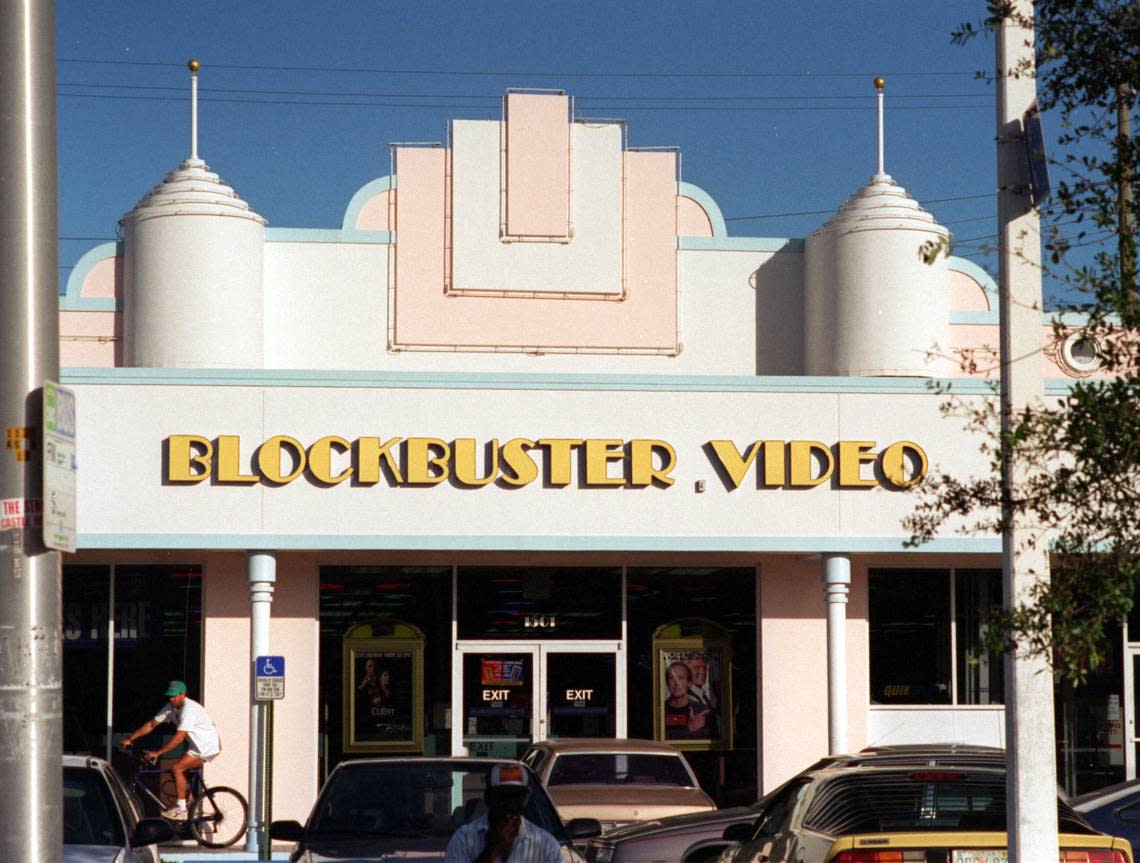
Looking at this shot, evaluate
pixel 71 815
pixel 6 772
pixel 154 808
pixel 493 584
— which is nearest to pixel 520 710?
pixel 493 584

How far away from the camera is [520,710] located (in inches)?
888

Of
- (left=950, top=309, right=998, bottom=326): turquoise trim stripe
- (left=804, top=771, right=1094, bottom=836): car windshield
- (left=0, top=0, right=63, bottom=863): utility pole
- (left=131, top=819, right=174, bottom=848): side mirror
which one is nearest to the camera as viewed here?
(left=0, top=0, right=63, bottom=863): utility pole

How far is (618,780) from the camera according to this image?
16.7 meters

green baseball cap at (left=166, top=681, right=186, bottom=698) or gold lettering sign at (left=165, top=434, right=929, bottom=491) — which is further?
gold lettering sign at (left=165, top=434, right=929, bottom=491)

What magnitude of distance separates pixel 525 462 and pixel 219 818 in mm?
5487

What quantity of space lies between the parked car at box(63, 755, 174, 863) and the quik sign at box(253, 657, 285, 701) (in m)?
7.91

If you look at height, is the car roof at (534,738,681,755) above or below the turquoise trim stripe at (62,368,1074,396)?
below

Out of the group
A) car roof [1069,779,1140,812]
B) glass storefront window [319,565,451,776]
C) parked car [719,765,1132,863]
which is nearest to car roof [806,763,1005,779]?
parked car [719,765,1132,863]

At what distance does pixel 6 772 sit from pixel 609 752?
11228 millimetres

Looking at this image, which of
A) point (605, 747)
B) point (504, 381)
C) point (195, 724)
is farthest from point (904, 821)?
point (195, 724)

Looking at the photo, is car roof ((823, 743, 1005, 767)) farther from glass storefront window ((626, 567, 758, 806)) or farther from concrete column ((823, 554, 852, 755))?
glass storefront window ((626, 567, 758, 806))

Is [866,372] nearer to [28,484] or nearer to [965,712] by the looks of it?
[965,712]

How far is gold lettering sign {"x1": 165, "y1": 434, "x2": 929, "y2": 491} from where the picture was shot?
20.6 m

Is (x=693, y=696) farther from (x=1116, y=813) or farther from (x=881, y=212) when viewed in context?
(x=1116, y=813)
